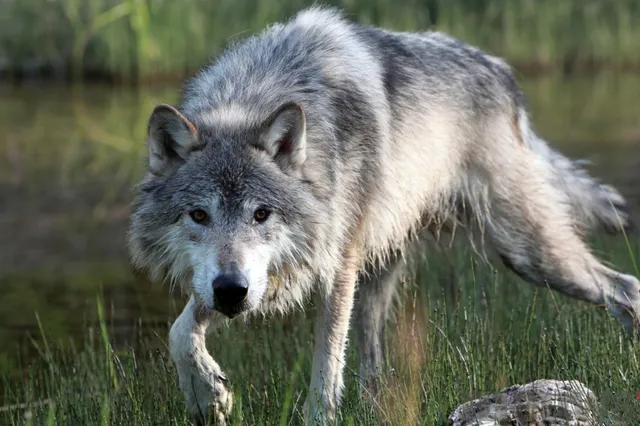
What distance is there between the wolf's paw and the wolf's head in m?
0.46

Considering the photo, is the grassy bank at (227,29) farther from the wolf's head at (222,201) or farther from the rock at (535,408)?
the rock at (535,408)

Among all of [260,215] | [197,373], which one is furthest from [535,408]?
[197,373]

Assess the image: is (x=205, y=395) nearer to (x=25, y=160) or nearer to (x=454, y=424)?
(x=454, y=424)

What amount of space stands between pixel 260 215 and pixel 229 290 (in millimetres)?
466

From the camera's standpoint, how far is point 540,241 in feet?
21.0

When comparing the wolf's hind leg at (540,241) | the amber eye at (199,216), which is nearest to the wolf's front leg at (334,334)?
the amber eye at (199,216)

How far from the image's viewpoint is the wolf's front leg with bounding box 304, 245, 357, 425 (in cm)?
557

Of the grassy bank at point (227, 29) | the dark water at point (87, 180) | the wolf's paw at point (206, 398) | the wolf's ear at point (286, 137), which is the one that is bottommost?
the dark water at point (87, 180)

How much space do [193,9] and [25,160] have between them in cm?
403

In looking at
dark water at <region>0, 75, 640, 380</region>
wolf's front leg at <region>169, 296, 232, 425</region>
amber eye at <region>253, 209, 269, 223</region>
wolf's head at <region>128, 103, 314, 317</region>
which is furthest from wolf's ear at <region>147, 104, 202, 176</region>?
dark water at <region>0, 75, 640, 380</region>

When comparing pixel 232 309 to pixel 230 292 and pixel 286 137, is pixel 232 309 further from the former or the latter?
pixel 286 137

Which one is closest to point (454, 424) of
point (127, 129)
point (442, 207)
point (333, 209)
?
point (333, 209)

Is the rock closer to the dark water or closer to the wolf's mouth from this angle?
the wolf's mouth

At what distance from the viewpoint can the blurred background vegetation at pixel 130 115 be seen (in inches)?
331
